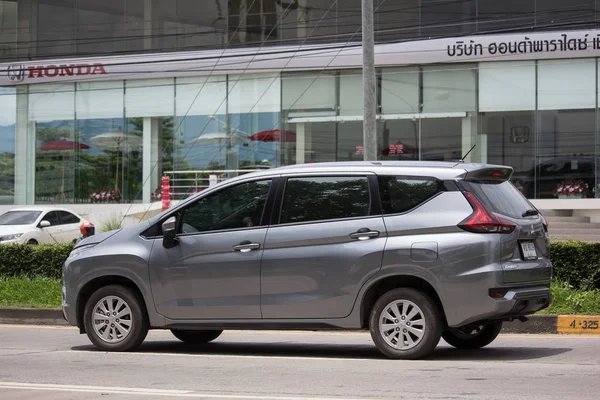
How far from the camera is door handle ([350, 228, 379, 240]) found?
9.24 m

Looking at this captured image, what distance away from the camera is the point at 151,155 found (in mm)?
34750

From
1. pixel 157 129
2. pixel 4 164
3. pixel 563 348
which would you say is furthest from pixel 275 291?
pixel 4 164

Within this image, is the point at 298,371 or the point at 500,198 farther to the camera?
the point at 500,198

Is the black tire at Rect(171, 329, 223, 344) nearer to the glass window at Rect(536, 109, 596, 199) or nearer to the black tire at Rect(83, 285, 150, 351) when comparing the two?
the black tire at Rect(83, 285, 150, 351)

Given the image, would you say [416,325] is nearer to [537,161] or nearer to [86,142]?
[537,161]

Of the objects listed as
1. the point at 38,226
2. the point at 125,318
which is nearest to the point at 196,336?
the point at 125,318

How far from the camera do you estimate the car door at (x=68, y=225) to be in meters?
27.1

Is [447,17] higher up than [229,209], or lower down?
higher up

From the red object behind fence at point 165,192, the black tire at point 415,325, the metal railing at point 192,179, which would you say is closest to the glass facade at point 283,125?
the metal railing at point 192,179

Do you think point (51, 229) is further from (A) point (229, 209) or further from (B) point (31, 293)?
(A) point (229, 209)

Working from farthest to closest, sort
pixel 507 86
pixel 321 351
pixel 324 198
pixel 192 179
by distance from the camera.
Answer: pixel 192 179, pixel 507 86, pixel 321 351, pixel 324 198

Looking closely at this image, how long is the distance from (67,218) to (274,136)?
27.0 feet

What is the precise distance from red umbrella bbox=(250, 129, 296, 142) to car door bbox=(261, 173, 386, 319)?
22.8 metres

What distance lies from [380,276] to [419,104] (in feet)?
74.1
